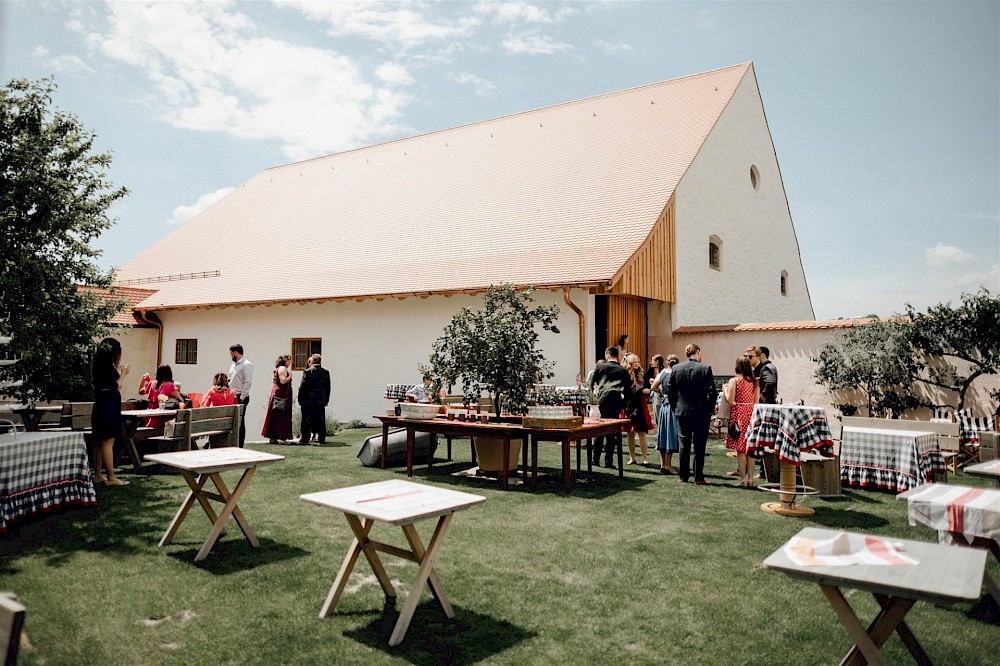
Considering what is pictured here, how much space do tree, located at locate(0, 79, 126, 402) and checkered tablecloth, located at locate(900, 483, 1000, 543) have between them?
8534mm

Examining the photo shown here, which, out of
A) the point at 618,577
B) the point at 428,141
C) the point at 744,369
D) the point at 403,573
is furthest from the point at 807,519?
the point at 428,141

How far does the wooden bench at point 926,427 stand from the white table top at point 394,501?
7157 mm

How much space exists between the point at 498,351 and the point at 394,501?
4.60 m

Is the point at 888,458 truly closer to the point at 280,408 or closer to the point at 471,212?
the point at 280,408

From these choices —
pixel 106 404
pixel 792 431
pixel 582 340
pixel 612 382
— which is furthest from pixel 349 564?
pixel 582 340

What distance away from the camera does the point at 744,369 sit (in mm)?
8922

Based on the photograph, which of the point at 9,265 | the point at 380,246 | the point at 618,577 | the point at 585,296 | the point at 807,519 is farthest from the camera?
the point at 380,246

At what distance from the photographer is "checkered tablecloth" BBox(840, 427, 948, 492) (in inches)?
318

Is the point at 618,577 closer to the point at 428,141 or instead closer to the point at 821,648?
the point at 821,648

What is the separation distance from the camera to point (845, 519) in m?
6.98

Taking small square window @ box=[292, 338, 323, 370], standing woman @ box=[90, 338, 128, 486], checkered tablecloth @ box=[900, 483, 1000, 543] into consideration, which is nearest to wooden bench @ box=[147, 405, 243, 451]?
standing woman @ box=[90, 338, 128, 486]

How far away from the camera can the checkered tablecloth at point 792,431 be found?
23.3 feet

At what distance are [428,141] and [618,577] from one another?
2066 cm

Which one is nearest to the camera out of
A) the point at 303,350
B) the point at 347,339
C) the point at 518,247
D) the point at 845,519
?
the point at 845,519
